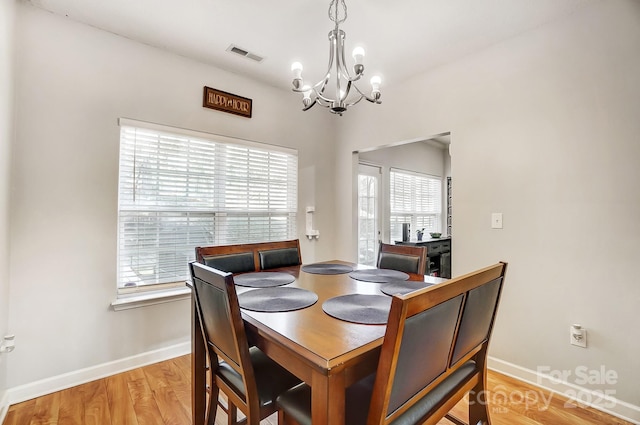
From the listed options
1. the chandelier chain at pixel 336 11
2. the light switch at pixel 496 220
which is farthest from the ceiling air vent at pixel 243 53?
the light switch at pixel 496 220

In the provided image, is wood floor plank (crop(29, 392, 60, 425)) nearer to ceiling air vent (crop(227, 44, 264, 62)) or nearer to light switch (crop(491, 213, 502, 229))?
ceiling air vent (crop(227, 44, 264, 62))

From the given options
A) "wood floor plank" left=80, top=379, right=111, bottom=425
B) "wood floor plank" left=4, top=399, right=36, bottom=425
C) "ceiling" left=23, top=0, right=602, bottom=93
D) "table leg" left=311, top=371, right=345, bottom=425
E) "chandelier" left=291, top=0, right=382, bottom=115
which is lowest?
"wood floor plank" left=4, top=399, right=36, bottom=425

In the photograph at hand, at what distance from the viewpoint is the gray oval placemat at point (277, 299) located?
4.32 ft

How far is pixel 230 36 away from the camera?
234 centimetres

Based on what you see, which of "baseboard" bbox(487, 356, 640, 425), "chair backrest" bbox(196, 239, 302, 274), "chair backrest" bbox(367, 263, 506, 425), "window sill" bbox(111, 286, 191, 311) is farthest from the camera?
"window sill" bbox(111, 286, 191, 311)

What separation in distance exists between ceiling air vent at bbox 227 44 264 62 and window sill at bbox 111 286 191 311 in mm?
2100

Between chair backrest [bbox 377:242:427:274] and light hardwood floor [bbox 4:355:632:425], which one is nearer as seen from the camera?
light hardwood floor [bbox 4:355:632:425]

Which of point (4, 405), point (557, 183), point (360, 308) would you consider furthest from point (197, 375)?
point (557, 183)

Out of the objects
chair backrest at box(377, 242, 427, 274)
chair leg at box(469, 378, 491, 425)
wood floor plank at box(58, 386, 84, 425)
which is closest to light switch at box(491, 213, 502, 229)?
chair backrest at box(377, 242, 427, 274)

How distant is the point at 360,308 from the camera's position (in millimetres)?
1292

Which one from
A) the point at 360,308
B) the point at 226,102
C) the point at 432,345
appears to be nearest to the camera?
the point at 432,345

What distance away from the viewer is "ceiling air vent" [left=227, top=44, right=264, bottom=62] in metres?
2.51

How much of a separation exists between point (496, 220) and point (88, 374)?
3280mm

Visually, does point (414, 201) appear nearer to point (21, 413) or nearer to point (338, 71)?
point (338, 71)
